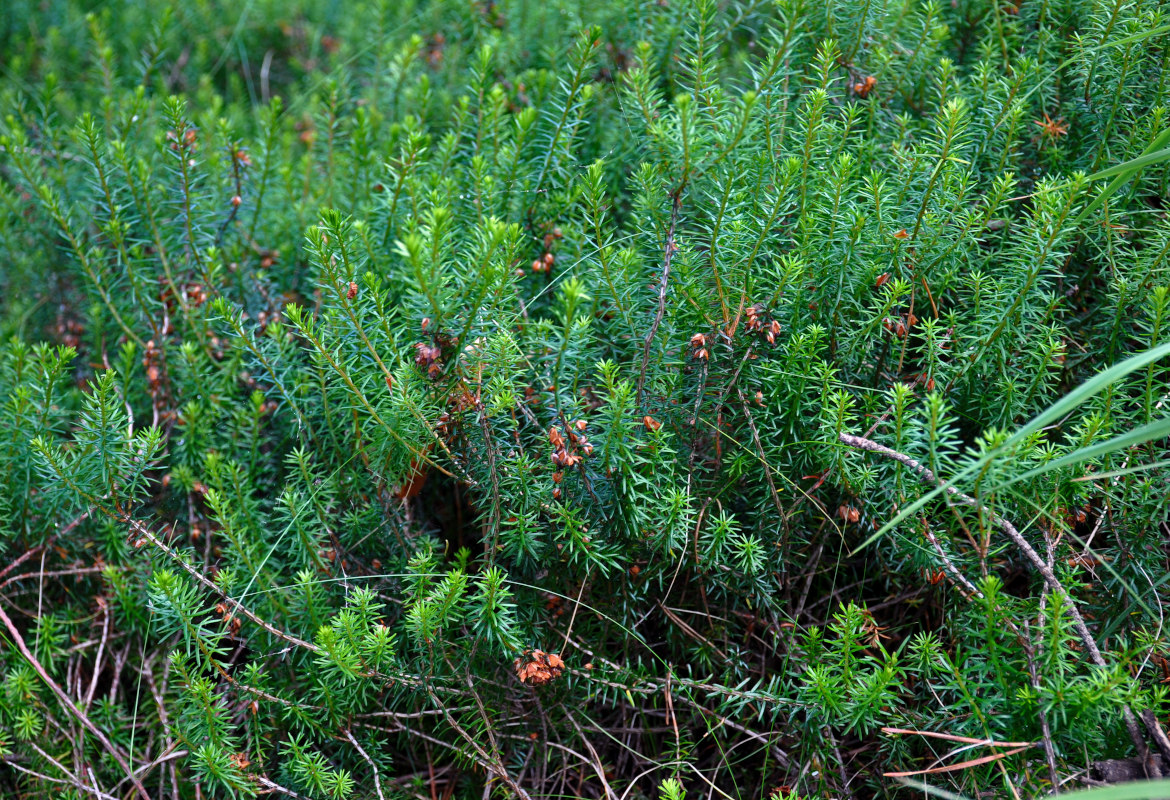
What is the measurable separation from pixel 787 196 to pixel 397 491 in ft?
3.57

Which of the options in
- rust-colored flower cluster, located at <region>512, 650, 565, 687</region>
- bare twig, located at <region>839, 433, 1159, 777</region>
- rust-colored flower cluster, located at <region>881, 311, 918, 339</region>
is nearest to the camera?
bare twig, located at <region>839, 433, 1159, 777</region>

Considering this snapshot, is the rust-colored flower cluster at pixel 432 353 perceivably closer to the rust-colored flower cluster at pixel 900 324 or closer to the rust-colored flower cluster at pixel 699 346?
the rust-colored flower cluster at pixel 699 346

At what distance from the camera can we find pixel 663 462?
1845 millimetres

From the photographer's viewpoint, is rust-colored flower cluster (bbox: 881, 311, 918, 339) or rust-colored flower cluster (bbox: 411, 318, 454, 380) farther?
rust-colored flower cluster (bbox: 881, 311, 918, 339)

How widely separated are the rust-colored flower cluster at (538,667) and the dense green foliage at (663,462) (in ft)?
0.03

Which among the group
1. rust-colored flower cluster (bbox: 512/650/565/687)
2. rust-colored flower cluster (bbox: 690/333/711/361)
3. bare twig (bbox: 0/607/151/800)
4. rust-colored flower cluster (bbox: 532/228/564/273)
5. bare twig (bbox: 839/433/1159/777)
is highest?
rust-colored flower cluster (bbox: 690/333/711/361)

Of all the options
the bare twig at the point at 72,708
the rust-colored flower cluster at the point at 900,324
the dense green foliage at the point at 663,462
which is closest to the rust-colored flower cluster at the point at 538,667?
the dense green foliage at the point at 663,462

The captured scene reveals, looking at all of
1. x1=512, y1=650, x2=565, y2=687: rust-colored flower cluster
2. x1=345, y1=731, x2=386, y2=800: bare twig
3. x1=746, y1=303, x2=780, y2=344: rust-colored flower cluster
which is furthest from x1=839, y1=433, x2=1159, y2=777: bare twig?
x1=345, y1=731, x2=386, y2=800: bare twig

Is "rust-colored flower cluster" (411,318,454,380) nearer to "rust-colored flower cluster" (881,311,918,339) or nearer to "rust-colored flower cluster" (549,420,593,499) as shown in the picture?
"rust-colored flower cluster" (549,420,593,499)

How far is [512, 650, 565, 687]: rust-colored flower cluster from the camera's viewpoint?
1.77 meters

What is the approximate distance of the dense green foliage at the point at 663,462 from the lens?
5.83ft

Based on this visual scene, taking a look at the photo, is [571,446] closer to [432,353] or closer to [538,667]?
[432,353]

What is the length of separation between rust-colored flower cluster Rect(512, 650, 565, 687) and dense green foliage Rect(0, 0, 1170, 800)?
0.03 ft

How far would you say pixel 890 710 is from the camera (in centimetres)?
178
